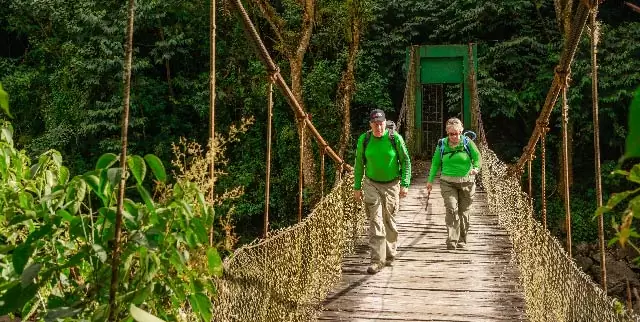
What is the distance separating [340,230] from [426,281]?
0.68 metres

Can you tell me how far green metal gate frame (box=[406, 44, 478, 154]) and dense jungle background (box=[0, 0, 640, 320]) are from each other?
1.89m

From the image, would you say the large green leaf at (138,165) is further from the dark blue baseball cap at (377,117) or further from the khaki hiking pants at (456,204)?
the khaki hiking pants at (456,204)

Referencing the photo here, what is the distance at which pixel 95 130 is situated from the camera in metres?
12.2

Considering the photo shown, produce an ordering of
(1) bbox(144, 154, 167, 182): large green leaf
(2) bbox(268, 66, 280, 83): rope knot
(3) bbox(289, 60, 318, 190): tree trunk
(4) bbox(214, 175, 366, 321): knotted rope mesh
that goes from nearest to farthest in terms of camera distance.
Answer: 1. (1) bbox(144, 154, 167, 182): large green leaf
2. (4) bbox(214, 175, 366, 321): knotted rope mesh
3. (2) bbox(268, 66, 280, 83): rope knot
4. (3) bbox(289, 60, 318, 190): tree trunk

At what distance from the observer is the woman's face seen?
431 cm

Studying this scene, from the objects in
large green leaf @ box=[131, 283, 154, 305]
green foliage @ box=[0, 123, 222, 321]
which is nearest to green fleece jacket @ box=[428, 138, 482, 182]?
green foliage @ box=[0, 123, 222, 321]

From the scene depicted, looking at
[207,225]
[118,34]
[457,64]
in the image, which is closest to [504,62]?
[457,64]

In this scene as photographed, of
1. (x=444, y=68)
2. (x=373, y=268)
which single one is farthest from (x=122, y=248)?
(x=444, y=68)

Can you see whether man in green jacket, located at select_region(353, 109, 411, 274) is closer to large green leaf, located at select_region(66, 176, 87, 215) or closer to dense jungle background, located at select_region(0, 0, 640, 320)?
large green leaf, located at select_region(66, 176, 87, 215)

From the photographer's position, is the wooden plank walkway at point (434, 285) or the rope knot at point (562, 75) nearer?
the wooden plank walkway at point (434, 285)

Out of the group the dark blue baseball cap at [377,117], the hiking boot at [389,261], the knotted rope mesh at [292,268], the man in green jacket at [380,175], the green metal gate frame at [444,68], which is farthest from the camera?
the green metal gate frame at [444,68]

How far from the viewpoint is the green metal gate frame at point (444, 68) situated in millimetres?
9977

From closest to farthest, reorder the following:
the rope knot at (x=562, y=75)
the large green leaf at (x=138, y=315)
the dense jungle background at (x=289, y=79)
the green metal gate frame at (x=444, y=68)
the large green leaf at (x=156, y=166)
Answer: the large green leaf at (x=138, y=315) → the large green leaf at (x=156, y=166) → the rope knot at (x=562, y=75) → the green metal gate frame at (x=444, y=68) → the dense jungle background at (x=289, y=79)

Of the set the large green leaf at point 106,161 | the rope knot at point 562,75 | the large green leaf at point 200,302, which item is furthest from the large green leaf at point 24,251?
the rope knot at point 562,75
